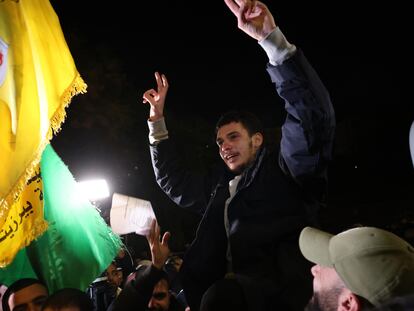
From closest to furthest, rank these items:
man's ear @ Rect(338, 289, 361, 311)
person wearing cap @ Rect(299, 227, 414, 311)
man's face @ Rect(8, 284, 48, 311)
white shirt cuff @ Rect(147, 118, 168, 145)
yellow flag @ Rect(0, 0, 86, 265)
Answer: person wearing cap @ Rect(299, 227, 414, 311)
man's ear @ Rect(338, 289, 361, 311)
yellow flag @ Rect(0, 0, 86, 265)
man's face @ Rect(8, 284, 48, 311)
white shirt cuff @ Rect(147, 118, 168, 145)

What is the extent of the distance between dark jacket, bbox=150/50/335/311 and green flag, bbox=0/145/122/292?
1536mm

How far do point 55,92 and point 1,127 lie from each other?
1.66 feet

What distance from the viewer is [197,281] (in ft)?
9.37

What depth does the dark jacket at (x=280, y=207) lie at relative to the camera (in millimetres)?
2539

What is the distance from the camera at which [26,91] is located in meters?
2.90

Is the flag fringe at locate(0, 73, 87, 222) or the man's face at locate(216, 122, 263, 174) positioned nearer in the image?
the flag fringe at locate(0, 73, 87, 222)

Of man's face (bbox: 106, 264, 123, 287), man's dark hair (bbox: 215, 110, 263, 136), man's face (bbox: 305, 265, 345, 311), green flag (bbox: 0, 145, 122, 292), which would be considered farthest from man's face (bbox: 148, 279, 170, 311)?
man's face (bbox: 305, 265, 345, 311)

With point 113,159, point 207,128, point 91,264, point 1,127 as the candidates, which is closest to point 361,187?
point 207,128

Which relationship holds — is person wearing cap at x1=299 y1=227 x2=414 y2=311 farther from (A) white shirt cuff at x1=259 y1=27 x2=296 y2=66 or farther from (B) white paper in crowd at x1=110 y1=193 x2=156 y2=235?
(B) white paper in crowd at x1=110 y1=193 x2=156 y2=235

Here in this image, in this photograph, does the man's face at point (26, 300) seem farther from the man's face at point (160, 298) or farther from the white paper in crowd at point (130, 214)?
the man's face at point (160, 298)

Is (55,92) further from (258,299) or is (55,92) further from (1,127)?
(258,299)

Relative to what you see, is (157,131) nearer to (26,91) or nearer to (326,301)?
(26,91)

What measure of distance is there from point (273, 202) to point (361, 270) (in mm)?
1079

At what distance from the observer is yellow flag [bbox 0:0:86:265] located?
108 inches
